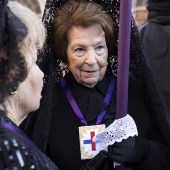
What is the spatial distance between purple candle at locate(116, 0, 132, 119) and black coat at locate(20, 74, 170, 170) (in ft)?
1.23

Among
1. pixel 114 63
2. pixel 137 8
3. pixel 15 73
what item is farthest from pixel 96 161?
pixel 137 8

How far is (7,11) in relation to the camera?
1.19 m

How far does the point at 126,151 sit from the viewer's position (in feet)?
5.93

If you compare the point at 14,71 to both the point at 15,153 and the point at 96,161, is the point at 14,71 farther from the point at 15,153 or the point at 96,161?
the point at 96,161

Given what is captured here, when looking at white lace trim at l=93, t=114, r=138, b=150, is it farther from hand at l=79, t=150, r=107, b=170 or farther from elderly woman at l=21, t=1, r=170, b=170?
elderly woman at l=21, t=1, r=170, b=170

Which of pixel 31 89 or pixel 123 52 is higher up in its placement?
pixel 123 52

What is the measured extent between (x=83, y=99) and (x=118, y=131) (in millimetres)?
410

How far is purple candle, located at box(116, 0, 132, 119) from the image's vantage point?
1.56m

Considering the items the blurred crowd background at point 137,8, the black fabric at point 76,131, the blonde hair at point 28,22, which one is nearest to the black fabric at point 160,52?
the black fabric at point 76,131

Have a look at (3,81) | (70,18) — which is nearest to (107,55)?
(70,18)

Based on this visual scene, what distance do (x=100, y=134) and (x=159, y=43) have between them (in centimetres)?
90

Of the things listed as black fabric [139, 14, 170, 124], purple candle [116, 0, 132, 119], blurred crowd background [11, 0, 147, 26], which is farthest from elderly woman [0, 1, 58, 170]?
blurred crowd background [11, 0, 147, 26]

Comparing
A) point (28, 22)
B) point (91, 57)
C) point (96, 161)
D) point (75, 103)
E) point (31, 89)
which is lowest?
point (96, 161)

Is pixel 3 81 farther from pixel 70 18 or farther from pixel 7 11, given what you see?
pixel 70 18
